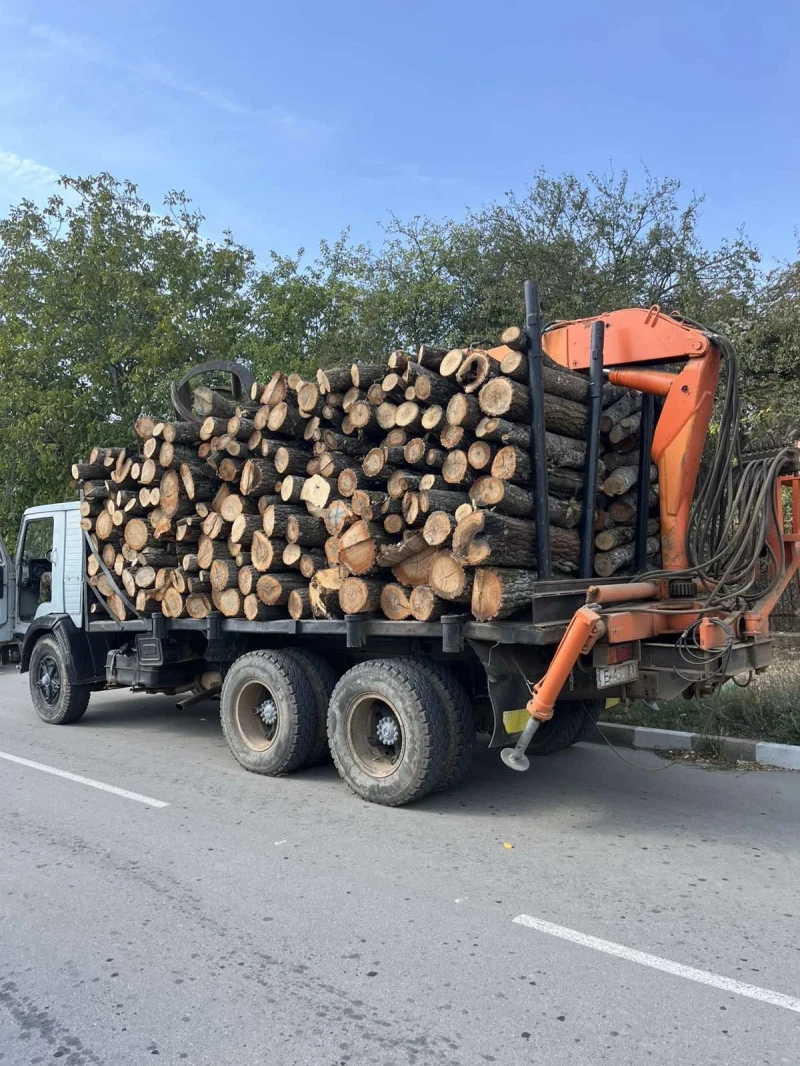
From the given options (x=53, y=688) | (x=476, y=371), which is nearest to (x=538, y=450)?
(x=476, y=371)

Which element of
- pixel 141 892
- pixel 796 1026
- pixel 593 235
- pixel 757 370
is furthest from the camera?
pixel 593 235

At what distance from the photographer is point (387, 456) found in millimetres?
5992

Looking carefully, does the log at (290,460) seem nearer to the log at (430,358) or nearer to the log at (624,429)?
the log at (430,358)

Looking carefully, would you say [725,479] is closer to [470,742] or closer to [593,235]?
[470,742]

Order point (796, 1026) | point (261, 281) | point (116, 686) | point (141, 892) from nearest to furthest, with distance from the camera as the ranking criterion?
point (796, 1026) < point (141, 892) < point (116, 686) < point (261, 281)

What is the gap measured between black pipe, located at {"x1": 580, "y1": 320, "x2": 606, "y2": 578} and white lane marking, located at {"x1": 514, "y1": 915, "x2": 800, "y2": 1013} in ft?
8.79

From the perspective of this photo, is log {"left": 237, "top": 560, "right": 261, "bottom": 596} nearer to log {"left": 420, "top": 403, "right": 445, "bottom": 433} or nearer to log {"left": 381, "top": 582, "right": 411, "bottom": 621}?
log {"left": 381, "top": 582, "right": 411, "bottom": 621}

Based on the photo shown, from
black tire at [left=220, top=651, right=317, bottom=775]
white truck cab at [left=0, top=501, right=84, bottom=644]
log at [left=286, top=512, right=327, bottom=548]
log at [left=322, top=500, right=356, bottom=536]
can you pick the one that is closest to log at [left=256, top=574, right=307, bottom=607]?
log at [left=286, top=512, right=327, bottom=548]

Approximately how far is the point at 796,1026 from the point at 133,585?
653 centimetres

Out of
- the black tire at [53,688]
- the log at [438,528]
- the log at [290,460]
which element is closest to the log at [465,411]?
the log at [438,528]

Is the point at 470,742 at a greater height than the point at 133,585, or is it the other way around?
the point at 133,585

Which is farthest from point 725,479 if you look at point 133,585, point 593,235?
point 593,235

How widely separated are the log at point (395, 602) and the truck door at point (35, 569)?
4.90m

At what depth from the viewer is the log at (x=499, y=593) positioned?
17.3 ft
